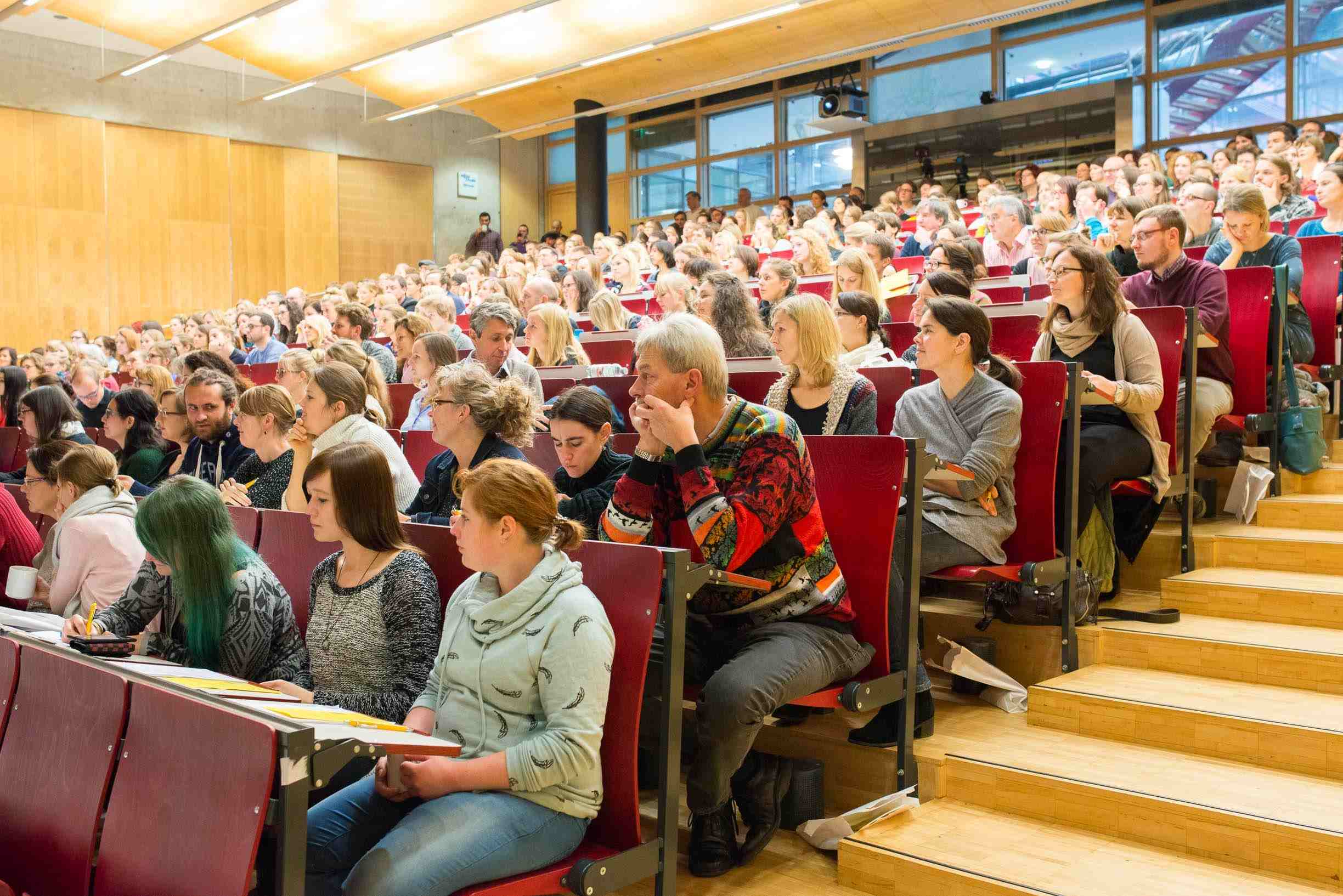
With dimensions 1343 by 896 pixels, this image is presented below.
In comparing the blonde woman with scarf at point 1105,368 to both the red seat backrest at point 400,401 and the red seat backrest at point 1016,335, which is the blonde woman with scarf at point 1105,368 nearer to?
the red seat backrest at point 1016,335

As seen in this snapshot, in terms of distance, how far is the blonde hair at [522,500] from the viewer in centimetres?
163

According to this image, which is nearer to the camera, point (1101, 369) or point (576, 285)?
point (1101, 369)

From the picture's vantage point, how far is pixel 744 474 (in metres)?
1.97

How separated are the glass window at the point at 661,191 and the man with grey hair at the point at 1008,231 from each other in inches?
337

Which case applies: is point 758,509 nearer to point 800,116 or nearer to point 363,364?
point 363,364

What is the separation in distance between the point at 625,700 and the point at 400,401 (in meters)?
2.75

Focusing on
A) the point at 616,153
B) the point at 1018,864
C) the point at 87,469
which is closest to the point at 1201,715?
the point at 1018,864

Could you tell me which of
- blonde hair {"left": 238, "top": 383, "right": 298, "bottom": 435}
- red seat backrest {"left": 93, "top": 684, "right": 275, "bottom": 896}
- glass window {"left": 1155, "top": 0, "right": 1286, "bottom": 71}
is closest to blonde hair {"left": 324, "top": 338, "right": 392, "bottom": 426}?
blonde hair {"left": 238, "top": 383, "right": 298, "bottom": 435}

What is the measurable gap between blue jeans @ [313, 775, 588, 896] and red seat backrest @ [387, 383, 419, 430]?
2.60 metres

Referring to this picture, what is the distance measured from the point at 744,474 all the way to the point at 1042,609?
0.90 metres

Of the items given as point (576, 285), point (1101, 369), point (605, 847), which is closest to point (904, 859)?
point (605, 847)

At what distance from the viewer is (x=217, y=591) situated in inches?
76.2

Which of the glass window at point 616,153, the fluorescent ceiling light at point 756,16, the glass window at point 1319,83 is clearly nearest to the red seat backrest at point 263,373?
the fluorescent ceiling light at point 756,16

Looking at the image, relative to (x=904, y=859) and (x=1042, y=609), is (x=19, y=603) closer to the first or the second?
(x=904, y=859)
